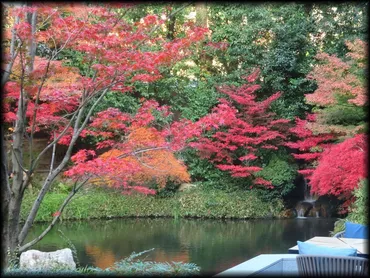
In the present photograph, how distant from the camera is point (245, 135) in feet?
42.4

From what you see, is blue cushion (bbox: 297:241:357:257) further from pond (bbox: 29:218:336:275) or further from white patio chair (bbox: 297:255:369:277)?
pond (bbox: 29:218:336:275)

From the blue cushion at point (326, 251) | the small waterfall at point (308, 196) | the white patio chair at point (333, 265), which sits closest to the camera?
the white patio chair at point (333, 265)

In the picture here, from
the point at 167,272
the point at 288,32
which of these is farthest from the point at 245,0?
the point at 167,272

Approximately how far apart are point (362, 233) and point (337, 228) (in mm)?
3404

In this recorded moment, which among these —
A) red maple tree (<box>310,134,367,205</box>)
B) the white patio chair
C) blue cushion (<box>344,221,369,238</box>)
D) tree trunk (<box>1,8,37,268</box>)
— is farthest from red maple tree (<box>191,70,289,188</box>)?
the white patio chair

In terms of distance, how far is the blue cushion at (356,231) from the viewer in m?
5.40

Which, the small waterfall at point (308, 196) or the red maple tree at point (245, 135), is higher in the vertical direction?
the red maple tree at point (245, 135)

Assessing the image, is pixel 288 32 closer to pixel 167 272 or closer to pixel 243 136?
pixel 243 136

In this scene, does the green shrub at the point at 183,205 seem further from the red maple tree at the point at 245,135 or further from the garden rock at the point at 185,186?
the red maple tree at the point at 245,135

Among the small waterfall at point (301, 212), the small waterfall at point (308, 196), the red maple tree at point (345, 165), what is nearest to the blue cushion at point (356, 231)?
the red maple tree at point (345, 165)

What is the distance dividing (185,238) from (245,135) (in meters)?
4.19

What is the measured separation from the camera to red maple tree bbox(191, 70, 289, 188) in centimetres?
1251

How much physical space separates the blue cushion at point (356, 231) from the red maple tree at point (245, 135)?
22.2ft

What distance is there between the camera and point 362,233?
545 cm
